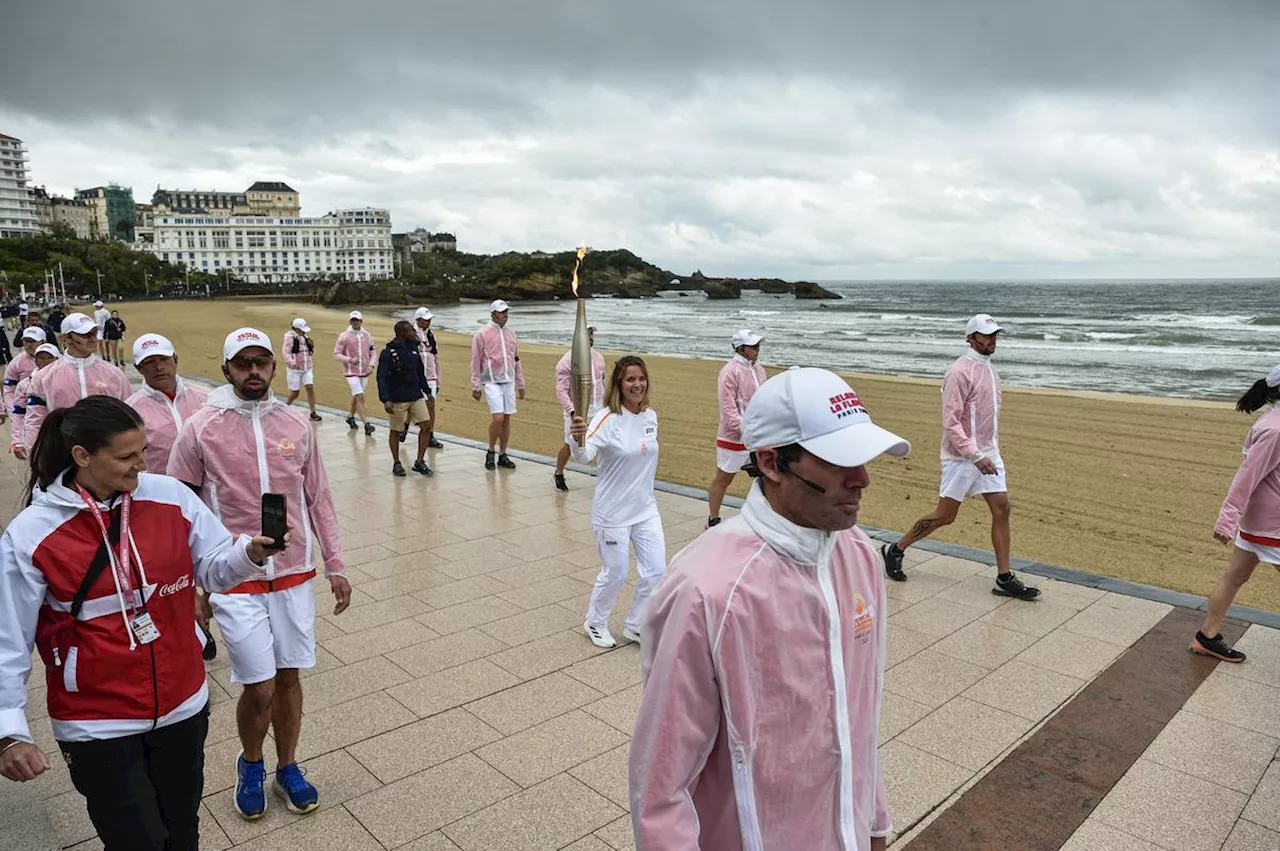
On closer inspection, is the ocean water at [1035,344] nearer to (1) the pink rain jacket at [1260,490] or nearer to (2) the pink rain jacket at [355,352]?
(2) the pink rain jacket at [355,352]

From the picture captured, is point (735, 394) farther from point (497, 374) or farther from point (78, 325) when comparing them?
point (78, 325)

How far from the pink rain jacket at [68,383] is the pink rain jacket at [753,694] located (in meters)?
7.13

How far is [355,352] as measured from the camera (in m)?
14.4

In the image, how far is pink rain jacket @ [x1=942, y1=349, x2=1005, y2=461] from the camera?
6.50 metres

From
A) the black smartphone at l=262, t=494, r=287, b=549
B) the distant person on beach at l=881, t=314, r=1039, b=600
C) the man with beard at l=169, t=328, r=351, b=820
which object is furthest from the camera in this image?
the distant person on beach at l=881, t=314, r=1039, b=600

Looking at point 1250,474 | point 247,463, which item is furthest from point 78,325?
point 1250,474

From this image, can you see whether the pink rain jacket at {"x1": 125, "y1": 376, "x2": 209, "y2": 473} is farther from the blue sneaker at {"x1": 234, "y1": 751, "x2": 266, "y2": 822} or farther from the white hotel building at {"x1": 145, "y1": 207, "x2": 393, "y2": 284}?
the white hotel building at {"x1": 145, "y1": 207, "x2": 393, "y2": 284}

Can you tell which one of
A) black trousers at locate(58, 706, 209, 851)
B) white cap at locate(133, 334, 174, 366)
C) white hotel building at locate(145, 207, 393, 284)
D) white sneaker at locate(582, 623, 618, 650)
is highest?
white hotel building at locate(145, 207, 393, 284)

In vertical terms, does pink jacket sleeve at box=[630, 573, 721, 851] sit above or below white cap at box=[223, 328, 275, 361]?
below

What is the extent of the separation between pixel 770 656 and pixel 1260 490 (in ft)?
15.7

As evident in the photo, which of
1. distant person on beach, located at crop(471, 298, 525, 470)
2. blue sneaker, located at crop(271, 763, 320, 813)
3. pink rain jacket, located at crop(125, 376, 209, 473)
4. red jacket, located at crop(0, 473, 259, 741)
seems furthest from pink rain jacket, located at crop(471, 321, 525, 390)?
red jacket, located at crop(0, 473, 259, 741)

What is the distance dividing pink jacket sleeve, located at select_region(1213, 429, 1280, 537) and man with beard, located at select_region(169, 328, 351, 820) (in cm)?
513

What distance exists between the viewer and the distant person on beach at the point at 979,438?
21.2ft

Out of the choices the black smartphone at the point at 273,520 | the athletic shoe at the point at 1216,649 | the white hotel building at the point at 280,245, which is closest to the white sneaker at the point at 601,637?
the black smartphone at the point at 273,520
